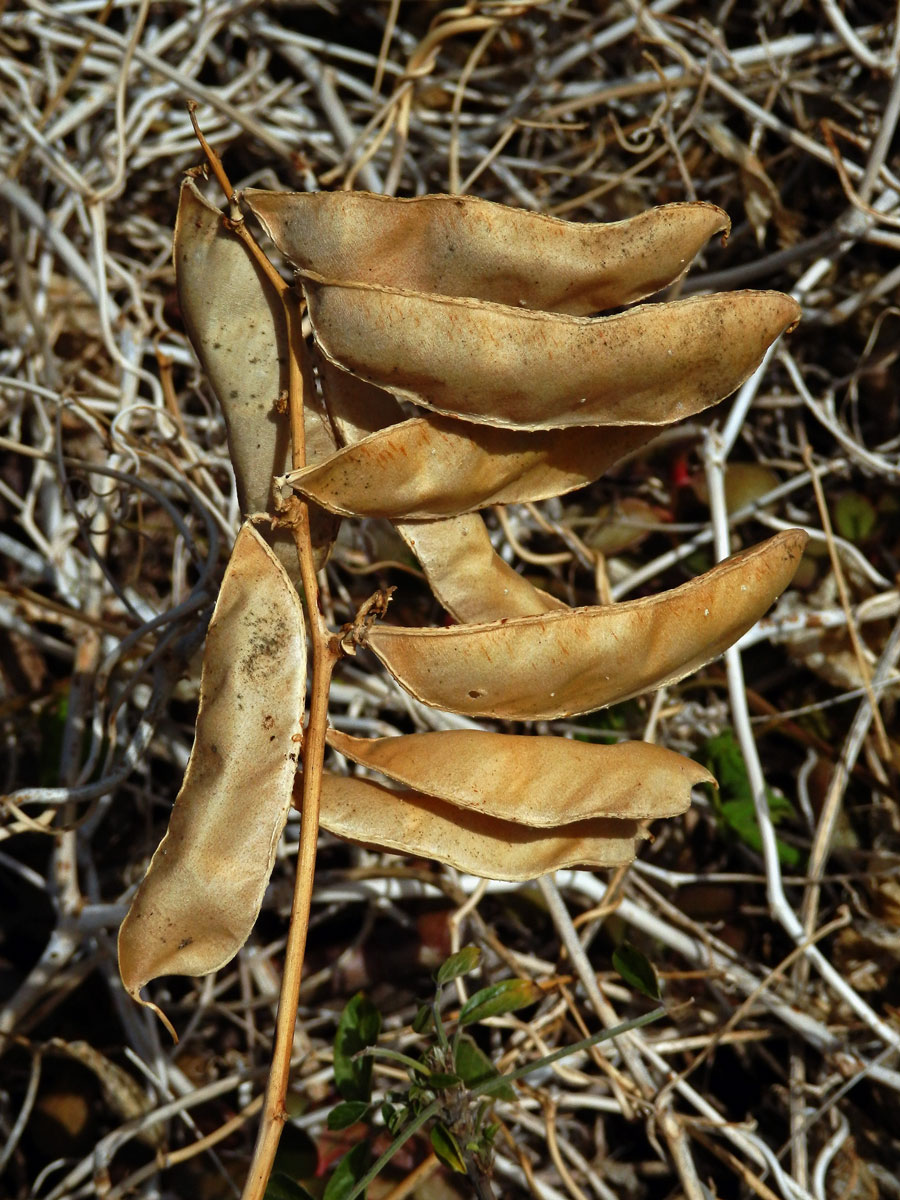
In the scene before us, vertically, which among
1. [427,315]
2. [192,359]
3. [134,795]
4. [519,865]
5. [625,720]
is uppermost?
[427,315]

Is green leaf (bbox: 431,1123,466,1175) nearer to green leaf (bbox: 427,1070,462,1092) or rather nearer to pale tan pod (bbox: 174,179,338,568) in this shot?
green leaf (bbox: 427,1070,462,1092)

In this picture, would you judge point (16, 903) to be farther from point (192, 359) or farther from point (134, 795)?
point (192, 359)

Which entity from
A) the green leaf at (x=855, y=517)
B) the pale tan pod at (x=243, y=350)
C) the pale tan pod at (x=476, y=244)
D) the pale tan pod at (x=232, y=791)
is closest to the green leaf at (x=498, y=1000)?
the pale tan pod at (x=232, y=791)

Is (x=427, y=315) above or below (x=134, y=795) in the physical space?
above

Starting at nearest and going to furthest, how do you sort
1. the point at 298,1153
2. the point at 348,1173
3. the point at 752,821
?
the point at 348,1173 → the point at 298,1153 → the point at 752,821

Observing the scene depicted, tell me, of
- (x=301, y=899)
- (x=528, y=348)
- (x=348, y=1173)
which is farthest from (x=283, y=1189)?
(x=528, y=348)

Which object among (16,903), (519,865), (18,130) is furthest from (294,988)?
(18,130)

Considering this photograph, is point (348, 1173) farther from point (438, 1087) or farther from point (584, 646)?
point (584, 646)
